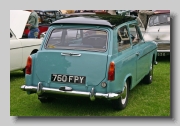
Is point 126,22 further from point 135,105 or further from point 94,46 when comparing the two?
point 135,105

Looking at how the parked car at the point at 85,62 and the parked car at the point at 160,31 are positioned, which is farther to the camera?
the parked car at the point at 160,31

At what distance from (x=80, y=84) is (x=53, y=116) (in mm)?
775

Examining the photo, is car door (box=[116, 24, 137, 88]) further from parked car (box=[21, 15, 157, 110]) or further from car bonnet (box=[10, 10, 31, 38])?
car bonnet (box=[10, 10, 31, 38])

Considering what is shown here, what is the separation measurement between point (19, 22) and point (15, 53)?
1337mm

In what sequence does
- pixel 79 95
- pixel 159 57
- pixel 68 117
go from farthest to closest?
pixel 159 57
pixel 68 117
pixel 79 95

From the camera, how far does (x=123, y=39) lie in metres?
5.27

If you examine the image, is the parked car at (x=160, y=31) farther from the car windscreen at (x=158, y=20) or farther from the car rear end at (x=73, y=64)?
the car rear end at (x=73, y=64)

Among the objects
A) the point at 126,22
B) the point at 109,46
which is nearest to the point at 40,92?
the point at 109,46

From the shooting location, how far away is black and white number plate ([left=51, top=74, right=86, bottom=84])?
4612mm

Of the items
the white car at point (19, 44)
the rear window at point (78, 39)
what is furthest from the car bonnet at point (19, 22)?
the rear window at point (78, 39)

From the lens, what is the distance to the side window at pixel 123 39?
5074mm

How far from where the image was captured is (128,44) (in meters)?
5.48

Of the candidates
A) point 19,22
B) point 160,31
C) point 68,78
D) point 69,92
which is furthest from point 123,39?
point 160,31

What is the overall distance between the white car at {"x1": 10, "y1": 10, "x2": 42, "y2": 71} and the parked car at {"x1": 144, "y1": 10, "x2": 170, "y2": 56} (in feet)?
12.6
